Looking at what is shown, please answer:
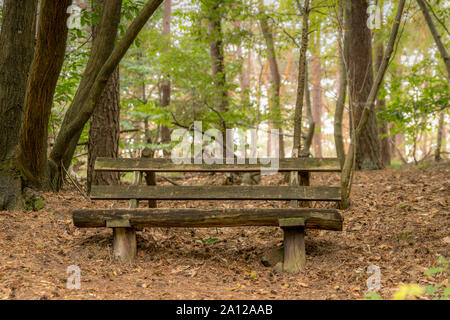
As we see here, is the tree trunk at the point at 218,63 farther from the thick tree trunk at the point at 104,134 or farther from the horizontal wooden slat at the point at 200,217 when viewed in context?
the horizontal wooden slat at the point at 200,217

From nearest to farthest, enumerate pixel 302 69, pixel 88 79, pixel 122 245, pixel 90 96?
pixel 122 245 < pixel 90 96 < pixel 88 79 < pixel 302 69

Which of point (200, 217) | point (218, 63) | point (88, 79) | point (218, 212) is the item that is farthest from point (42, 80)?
point (218, 63)

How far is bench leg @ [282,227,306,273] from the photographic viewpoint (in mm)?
4023

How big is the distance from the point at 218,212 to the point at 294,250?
88cm

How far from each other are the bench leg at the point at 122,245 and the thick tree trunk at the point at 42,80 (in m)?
2.10

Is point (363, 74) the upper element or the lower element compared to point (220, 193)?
upper

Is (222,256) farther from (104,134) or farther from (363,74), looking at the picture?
(363,74)

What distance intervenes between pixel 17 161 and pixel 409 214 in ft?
17.2

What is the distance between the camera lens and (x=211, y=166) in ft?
14.6

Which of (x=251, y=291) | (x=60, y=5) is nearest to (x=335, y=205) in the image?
(x=251, y=291)

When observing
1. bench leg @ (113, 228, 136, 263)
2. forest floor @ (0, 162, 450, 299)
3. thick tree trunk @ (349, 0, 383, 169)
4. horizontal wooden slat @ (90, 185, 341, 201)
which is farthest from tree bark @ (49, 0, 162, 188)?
thick tree trunk @ (349, 0, 383, 169)

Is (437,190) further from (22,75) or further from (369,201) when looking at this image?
(22,75)

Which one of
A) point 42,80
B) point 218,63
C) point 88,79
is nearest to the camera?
point 42,80

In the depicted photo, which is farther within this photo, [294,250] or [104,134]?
[104,134]
